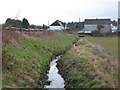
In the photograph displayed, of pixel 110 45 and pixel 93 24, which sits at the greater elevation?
pixel 93 24

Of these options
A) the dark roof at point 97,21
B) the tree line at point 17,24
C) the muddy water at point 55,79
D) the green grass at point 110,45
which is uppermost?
the dark roof at point 97,21

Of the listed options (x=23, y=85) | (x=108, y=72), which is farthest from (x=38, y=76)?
(x=108, y=72)

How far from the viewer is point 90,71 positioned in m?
15.4

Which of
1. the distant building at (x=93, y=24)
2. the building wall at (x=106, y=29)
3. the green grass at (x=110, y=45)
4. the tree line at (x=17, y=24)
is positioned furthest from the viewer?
the distant building at (x=93, y=24)

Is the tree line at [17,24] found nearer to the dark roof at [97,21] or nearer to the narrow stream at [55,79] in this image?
the narrow stream at [55,79]

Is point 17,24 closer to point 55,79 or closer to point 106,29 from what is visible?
point 55,79

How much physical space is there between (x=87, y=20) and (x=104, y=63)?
109 meters

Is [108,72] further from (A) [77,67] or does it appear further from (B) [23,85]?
(B) [23,85]

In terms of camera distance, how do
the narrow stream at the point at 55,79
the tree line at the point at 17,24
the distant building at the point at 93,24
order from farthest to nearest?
the distant building at the point at 93,24, the tree line at the point at 17,24, the narrow stream at the point at 55,79

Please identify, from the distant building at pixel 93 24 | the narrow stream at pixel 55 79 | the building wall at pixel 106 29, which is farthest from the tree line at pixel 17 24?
the distant building at pixel 93 24

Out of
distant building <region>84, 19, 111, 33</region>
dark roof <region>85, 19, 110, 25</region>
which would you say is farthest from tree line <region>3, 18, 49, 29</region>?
dark roof <region>85, 19, 110, 25</region>

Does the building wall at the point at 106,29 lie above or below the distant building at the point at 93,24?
below

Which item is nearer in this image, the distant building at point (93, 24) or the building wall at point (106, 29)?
the building wall at point (106, 29)

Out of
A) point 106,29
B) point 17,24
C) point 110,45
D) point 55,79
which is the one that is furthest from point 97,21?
point 55,79
